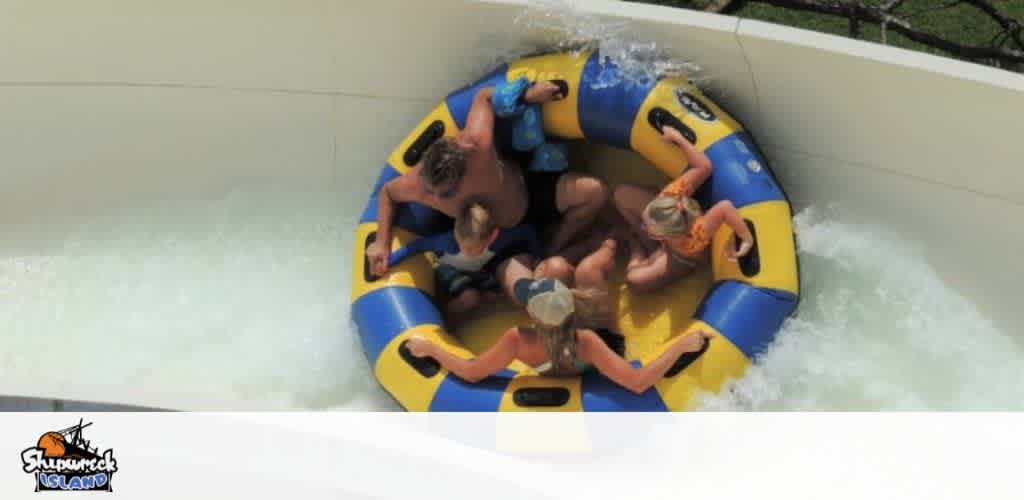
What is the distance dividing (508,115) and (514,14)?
357 mm

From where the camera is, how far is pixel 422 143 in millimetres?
3148

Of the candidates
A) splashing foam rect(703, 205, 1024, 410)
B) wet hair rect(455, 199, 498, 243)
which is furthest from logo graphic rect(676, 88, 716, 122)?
wet hair rect(455, 199, 498, 243)

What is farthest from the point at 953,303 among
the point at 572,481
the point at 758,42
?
the point at 572,481

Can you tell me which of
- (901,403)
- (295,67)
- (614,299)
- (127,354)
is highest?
(295,67)

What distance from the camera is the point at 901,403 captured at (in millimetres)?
2750

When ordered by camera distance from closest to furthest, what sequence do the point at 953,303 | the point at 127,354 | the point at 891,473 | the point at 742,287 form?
the point at 891,473 < the point at 742,287 < the point at 953,303 < the point at 127,354

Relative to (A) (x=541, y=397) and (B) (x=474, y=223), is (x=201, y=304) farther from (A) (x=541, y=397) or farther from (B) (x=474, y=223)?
(A) (x=541, y=397)

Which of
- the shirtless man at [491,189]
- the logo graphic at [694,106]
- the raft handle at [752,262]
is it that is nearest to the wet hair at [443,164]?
the shirtless man at [491,189]

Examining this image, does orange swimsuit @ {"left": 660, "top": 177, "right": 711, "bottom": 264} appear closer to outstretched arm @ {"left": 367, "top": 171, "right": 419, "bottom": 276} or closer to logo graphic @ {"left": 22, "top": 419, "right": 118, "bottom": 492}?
outstretched arm @ {"left": 367, "top": 171, "right": 419, "bottom": 276}

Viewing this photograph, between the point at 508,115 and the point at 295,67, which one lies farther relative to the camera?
the point at 295,67

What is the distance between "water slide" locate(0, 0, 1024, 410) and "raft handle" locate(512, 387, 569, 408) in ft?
1.28

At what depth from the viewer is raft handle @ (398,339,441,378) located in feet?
9.24

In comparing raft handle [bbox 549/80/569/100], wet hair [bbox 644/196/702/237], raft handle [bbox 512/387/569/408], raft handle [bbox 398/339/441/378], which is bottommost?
raft handle [bbox 512/387/569/408]

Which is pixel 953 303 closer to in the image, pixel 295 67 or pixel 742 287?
pixel 742 287
